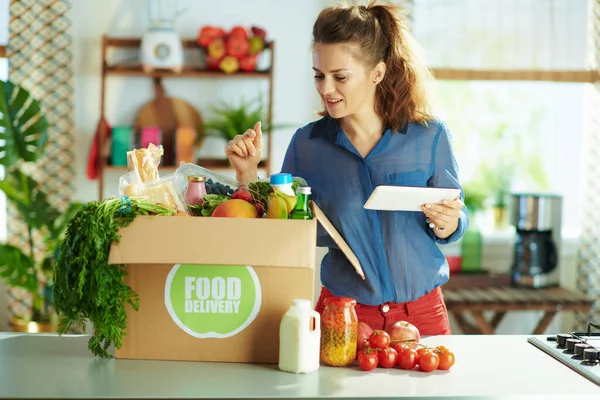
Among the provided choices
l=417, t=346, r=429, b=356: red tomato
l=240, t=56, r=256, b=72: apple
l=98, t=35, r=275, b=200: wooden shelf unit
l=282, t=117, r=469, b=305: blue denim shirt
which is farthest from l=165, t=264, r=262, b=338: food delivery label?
l=240, t=56, r=256, b=72: apple

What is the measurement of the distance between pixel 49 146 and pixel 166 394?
319cm

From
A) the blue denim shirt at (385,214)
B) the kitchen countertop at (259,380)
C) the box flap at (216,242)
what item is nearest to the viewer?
the kitchen countertop at (259,380)

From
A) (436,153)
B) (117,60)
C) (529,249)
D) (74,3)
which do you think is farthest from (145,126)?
(436,153)

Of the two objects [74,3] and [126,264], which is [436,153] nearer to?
[126,264]

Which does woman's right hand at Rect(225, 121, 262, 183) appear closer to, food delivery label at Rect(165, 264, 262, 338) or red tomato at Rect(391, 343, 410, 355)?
food delivery label at Rect(165, 264, 262, 338)

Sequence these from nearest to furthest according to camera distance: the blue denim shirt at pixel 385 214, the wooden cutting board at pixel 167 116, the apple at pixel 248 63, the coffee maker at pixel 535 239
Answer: the blue denim shirt at pixel 385 214
the coffee maker at pixel 535 239
the apple at pixel 248 63
the wooden cutting board at pixel 167 116

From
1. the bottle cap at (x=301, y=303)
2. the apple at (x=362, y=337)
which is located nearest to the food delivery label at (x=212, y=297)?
the bottle cap at (x=301, y=303)

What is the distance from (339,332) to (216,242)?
33 cm

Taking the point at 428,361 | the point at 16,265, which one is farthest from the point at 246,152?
the point at 16,265

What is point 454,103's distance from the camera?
15.2 ft

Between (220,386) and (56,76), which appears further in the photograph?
(56,76)

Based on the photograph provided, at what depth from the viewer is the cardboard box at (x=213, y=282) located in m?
1.53

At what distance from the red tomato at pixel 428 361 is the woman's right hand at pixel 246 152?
2.08 feet

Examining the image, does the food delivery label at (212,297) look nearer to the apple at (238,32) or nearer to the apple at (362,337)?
the apple at (362,337)
